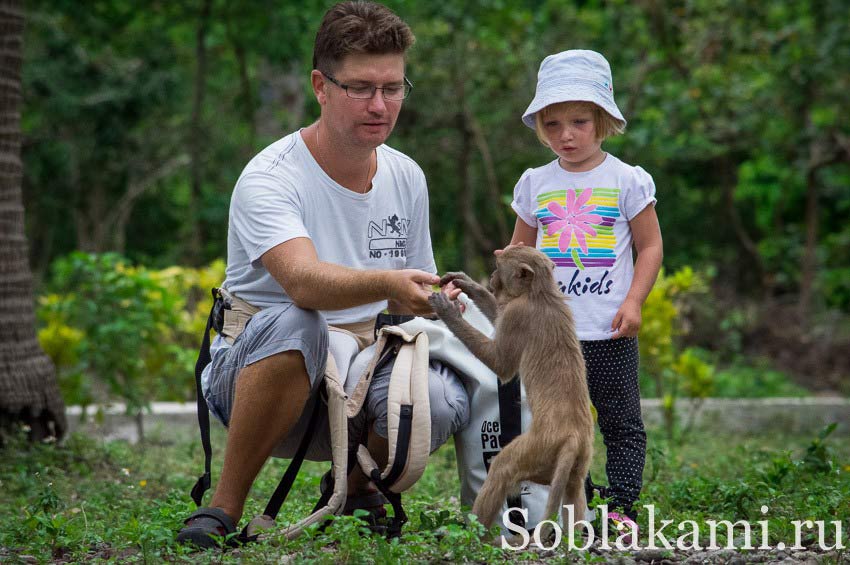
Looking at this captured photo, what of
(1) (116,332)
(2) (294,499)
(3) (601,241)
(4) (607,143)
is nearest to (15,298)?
(1) (116,332)

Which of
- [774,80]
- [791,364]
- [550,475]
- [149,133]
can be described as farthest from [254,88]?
[550,475]

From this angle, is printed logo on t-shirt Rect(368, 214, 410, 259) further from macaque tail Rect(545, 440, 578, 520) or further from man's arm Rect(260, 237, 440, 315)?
macaque tail Rect(545, 440, 578, 520)

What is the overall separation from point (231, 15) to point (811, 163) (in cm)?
628

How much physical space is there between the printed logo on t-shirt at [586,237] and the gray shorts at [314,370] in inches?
26.2

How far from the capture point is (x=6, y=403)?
6.06 metres

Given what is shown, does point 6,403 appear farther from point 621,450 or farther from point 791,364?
point 791,364

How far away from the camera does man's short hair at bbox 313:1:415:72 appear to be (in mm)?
4137

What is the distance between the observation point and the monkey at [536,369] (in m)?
3.74

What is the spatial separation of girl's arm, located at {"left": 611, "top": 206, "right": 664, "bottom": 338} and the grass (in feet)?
2.57

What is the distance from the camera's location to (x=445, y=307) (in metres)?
3.95

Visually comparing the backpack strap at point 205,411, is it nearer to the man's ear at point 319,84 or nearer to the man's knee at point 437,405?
the man's knee at point 437,405

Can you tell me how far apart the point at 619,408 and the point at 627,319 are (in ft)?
1.44

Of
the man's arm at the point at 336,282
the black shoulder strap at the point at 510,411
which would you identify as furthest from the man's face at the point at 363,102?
the black shoulder strap at the point at 510,411

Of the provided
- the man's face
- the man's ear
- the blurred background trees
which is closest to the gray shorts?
the man's face
